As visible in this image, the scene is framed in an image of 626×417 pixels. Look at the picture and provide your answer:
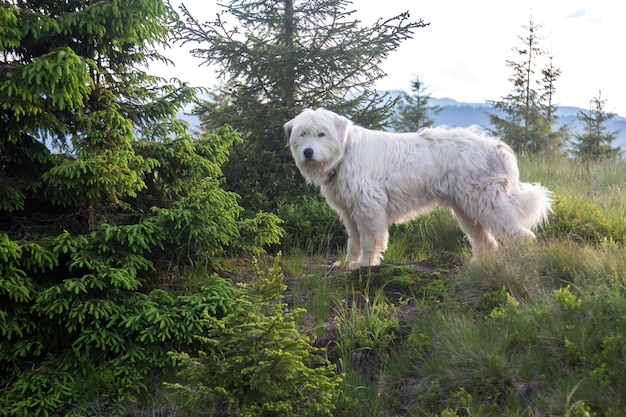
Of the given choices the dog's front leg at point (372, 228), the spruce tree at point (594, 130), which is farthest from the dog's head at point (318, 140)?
the spruce tree at point (594, 130)

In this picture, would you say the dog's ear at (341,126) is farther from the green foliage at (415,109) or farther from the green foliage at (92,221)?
the green foliage at (415,109)

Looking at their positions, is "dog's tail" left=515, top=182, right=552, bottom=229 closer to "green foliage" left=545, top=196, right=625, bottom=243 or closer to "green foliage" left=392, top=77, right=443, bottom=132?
"green foliage" left=545, top=196, right=625, bottom=243

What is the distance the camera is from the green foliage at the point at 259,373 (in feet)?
9.46

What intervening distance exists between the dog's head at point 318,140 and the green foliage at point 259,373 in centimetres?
298

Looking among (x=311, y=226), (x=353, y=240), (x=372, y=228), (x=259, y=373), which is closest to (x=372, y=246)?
(x=372, y=228)

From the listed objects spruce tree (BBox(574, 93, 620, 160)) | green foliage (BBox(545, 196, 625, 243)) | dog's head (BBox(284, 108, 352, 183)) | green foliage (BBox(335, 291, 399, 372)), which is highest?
spruce tree (BBox(574, 93, 620, 160))

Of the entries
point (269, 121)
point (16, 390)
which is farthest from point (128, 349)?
point (269, 121)

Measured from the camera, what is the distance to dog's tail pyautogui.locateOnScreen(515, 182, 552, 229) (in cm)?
606

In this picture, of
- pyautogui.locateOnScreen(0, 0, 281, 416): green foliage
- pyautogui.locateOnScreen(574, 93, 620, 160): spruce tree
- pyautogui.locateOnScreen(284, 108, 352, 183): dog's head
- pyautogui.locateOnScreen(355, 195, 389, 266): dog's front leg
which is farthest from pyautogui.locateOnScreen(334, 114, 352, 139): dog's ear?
pyautogui.locateOnScreen(574, 93, 620, 160): spruce tree

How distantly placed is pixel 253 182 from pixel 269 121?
3.18 feet

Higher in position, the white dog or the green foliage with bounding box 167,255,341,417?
the white dog

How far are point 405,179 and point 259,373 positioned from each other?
3.83 m

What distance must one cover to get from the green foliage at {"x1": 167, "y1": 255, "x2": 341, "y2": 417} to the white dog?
3.00 meters

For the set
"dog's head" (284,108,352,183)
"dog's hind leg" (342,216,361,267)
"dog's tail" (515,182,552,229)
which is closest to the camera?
"dog's head" (284,108,352,183)
